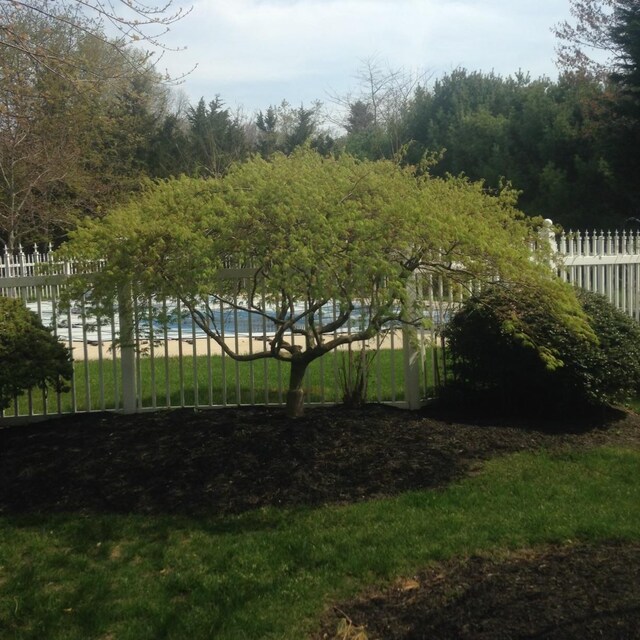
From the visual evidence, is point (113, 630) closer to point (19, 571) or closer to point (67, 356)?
point (19, 571)

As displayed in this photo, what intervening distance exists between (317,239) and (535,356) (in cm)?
263

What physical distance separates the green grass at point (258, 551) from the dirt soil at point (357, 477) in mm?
202

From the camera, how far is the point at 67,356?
22.6ft

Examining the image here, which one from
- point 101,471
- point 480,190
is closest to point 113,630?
point 101,471

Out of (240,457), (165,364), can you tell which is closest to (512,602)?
(240,457)

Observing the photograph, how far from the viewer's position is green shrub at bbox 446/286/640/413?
6676 millimetres

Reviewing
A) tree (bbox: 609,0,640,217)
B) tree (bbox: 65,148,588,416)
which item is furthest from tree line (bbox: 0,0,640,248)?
tree (bbox: 65,148,588,416)

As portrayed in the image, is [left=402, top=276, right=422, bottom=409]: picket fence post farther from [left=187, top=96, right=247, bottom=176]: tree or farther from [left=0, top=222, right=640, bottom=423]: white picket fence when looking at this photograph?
[left=187, top=96, right=247, bottom=176]: tree

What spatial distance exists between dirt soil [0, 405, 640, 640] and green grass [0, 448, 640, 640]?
0.20 meters

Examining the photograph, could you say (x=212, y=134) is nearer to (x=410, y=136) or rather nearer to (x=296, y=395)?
(x=410, y=136)

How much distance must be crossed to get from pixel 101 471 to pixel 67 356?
65.8 inches

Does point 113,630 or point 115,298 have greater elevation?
point 115,298

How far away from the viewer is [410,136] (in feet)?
103

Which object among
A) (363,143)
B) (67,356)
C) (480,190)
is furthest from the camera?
(363,143)
